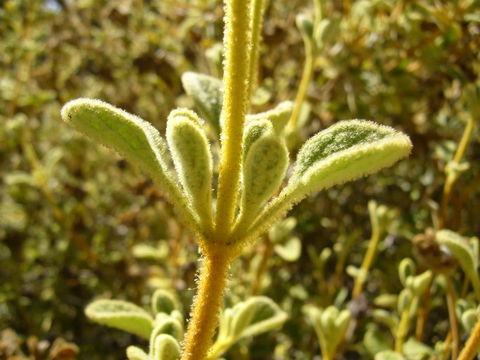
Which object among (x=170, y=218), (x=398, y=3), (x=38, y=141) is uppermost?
(x=398, y=3)

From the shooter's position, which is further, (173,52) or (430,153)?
(173,52)

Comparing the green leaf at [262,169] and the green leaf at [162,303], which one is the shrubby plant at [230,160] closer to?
the green leaf at [262,169]

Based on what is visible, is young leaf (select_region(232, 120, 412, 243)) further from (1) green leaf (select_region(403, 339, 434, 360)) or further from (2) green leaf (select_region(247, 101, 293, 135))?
(1) green leaf (select_region(403, 339, 434, 360))

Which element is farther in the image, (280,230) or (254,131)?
(280,230)

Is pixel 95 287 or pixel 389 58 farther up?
pixel 389 58

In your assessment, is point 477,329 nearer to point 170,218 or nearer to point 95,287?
point 170,218

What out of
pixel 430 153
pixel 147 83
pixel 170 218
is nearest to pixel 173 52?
pixel 147 83

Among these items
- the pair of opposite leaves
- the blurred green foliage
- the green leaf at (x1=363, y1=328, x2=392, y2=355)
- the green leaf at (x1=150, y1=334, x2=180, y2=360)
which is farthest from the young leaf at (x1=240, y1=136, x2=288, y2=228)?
the green leaf at (x1=363, y1=328, x2=392, y2=355)

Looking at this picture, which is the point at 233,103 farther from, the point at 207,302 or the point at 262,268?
the point at 262,268

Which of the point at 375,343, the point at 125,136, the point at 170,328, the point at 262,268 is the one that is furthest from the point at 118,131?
the point at 375,343
